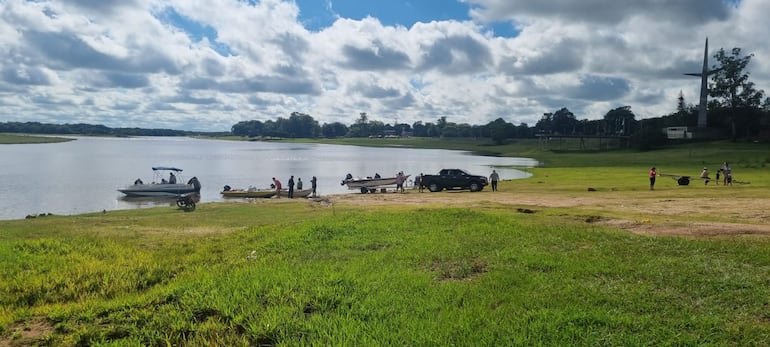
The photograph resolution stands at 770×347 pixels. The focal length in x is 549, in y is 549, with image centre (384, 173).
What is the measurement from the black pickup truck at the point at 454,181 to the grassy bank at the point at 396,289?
2516 cm

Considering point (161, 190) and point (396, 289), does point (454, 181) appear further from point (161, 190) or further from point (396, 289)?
point (396, 289)

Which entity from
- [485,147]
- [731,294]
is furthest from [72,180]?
[485,147]

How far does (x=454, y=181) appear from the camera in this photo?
3869 centimetres

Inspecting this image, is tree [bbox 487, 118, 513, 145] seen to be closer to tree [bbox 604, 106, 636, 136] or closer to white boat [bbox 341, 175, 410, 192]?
tree [bbox 604, 106, 636, 136]

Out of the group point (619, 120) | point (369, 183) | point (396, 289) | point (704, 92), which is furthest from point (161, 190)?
point (619, 120)

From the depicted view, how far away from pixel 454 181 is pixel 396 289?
3143cm

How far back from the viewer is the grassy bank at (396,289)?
20.1 feet

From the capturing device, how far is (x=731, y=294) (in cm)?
715

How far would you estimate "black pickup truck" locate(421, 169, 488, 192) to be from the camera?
38.3 m

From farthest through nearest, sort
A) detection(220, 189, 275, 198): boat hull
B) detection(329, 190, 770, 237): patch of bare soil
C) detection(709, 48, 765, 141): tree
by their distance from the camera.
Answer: detection(709, 48, 765, 141): tree → detection(220, 189, 275, 198): boat hull → detection(329, 190, 770, 237): patch of bare soil

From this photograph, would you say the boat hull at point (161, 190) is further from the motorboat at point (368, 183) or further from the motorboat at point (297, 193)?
the motorboat at point (368, 183)

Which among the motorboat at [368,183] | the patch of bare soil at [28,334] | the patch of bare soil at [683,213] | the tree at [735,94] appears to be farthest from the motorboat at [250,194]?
the tree at [735,94]

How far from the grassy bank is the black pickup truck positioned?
25.2 m

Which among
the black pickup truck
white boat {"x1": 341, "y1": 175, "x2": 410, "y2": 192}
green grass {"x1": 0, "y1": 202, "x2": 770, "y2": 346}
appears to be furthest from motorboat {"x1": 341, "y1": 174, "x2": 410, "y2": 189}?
green grass {"x1": 0, "y1": 202, "x2": 770, "y2": 346}
